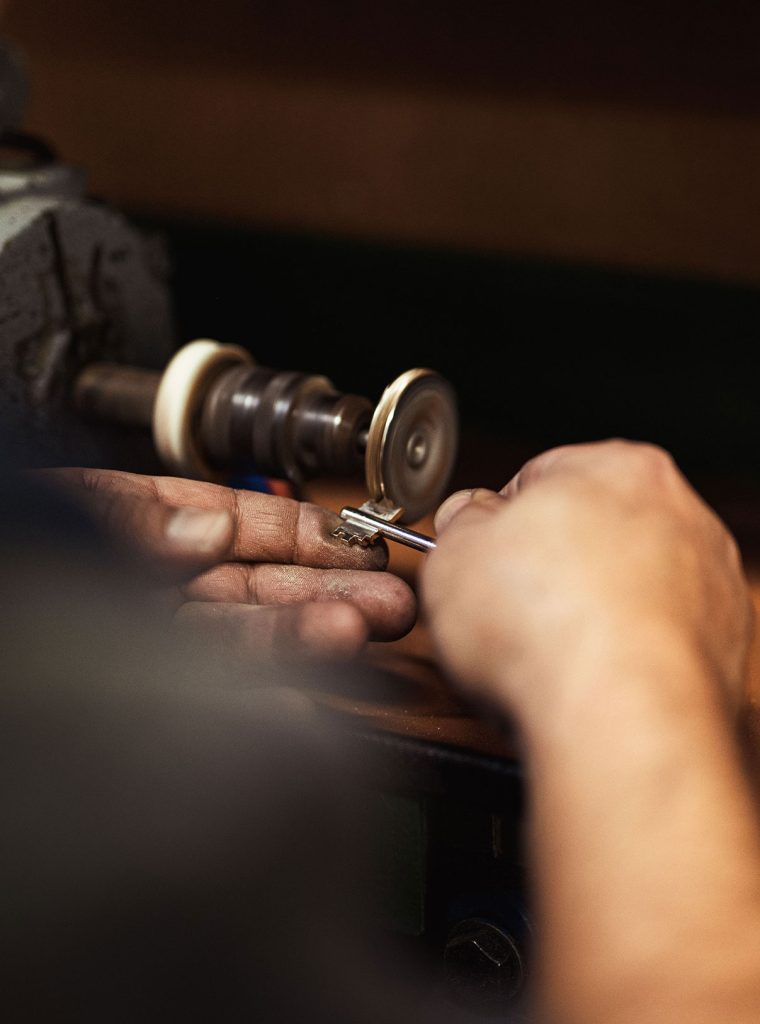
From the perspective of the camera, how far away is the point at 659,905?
0.41 metres

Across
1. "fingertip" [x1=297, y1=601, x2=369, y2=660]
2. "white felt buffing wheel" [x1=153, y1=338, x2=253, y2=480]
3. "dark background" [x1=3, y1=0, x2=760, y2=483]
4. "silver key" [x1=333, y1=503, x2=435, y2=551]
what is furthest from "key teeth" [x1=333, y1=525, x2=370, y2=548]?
"dark background" [x1=3, y1=0, x2=760, y2=483]

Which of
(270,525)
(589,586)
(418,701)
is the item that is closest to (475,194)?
(270,525)

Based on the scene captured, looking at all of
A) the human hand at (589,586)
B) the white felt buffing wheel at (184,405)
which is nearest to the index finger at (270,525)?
the white felt buffing wheel at (184,405)

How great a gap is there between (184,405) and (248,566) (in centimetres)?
20

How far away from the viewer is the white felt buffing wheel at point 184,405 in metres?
0.91

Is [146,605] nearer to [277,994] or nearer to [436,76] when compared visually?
[277,994]

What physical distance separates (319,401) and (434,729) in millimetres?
337

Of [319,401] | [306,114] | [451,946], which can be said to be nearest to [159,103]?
[306,114]

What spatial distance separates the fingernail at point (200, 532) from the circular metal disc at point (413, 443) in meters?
0.15

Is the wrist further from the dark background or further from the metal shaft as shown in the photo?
the dark background

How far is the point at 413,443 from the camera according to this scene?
0.85 metres

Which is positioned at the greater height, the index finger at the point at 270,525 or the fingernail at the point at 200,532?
the fingernail at the point at 200,532

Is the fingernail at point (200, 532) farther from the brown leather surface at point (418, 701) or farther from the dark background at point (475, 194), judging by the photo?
the dark background at point (475, 194)

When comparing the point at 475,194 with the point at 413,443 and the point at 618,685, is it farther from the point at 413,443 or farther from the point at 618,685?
the point at 618,685
